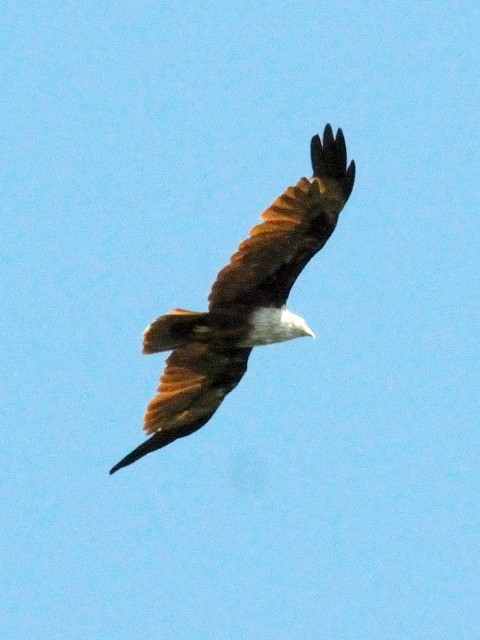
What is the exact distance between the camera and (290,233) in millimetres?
14773

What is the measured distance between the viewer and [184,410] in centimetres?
1622

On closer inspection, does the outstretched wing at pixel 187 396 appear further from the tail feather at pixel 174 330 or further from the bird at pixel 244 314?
the tail feather at pixel 174 330

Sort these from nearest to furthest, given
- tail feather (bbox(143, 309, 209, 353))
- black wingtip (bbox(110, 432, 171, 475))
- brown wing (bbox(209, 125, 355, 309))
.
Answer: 1. brown wing (bbox(209, 125, 355, 309))
2. tail feather (bbox(143, 309, 209, 353))
3. black wingtip (bbox(110, 432, 171, 475))

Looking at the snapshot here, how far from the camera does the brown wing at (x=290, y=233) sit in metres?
14.6

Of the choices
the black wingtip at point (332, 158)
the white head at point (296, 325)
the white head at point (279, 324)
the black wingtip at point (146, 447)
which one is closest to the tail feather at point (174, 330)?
the white head at point (279, 324)

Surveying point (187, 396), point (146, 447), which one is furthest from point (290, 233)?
point (146, 447)

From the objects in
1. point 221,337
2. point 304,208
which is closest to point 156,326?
point 221,337

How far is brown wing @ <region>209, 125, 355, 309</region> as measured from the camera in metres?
14.6

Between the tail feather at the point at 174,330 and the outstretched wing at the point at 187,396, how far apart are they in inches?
20.3

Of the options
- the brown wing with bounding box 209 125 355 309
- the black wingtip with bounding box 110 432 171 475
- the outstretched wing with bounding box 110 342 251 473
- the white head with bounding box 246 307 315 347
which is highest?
the brown wing with bounding box 209 125 355 309

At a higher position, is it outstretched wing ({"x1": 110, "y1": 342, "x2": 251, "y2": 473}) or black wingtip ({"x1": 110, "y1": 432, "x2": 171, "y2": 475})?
outstretched wing ({"x1": 110, "y1": 342, "x2": 251, "y2": 473})

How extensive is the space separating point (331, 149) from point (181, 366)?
2482 mm

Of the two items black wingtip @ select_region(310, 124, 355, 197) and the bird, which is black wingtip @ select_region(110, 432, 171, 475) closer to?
the bird

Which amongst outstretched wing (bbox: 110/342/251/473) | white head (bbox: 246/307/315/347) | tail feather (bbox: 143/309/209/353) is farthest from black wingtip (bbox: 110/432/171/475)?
white head (bbox: 246/307/315/347)
